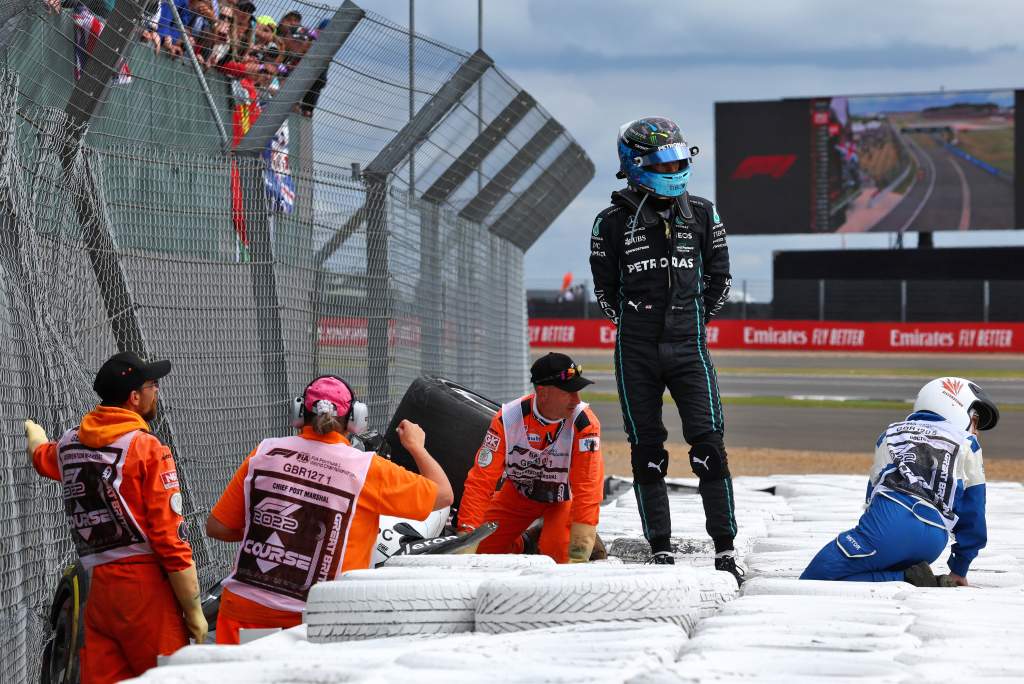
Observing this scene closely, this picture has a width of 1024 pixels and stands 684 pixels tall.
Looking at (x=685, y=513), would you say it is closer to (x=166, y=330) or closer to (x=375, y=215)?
(x=375, y=215)

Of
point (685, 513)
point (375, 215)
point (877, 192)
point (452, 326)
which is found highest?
point (877, 192)

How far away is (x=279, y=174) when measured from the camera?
6.47 m

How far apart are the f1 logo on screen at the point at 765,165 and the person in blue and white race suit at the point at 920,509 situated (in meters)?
37.2

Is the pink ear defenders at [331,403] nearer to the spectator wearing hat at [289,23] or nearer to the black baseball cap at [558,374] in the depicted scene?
the black baseball cap at [558,374]

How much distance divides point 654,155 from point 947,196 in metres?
37.3

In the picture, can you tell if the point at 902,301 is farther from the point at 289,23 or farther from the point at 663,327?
the point at 663,327

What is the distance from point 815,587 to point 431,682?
1625mm

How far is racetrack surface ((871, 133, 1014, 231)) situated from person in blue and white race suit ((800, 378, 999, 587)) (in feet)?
121

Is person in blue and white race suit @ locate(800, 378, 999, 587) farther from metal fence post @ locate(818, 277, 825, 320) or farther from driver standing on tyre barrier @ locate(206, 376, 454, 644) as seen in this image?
metal fence post @ locate(818, 277, 825, 320)

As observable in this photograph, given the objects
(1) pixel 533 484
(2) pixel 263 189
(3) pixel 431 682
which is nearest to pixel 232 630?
(3) pixel 431 682

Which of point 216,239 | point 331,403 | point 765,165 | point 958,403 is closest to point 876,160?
point 765,165

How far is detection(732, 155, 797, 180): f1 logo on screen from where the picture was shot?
41.4m

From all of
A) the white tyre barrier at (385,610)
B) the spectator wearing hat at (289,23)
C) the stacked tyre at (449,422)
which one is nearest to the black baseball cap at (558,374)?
the stacked tyre at (449,422)

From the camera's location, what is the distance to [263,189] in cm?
634
